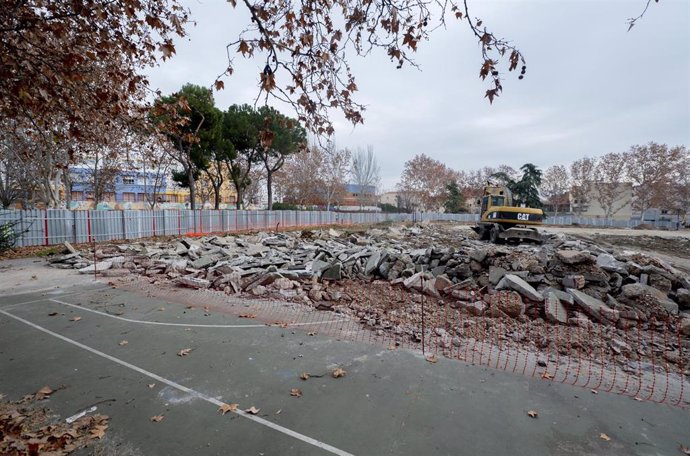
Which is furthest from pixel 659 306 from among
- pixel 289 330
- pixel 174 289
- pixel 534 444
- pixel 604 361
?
pixel 174 289

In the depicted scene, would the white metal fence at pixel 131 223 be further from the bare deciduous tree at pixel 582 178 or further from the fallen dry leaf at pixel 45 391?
the bare deciduous tree at pixel 582 178

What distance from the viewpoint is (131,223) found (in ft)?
68.5

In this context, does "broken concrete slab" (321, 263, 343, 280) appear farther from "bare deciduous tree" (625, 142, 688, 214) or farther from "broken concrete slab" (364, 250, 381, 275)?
"bare deciduous tree" (625, 142, 688, 214)

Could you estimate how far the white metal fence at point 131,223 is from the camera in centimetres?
1669

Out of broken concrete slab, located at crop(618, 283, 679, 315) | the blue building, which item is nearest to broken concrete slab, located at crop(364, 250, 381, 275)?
broken concrete slab, located at crop(618, 283, 679, 315)

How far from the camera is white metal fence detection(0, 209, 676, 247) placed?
1669cm

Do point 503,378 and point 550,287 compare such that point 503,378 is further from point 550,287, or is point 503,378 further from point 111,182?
point 111,182

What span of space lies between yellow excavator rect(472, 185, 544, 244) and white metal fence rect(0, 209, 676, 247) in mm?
20197

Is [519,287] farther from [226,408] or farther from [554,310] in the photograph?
[226,408]

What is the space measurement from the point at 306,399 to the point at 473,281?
6025mm

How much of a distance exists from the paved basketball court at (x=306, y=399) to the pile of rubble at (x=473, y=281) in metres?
1.98

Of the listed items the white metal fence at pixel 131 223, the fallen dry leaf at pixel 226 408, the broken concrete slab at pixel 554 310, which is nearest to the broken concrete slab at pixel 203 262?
the fallen dry leaf at pixel 226 408

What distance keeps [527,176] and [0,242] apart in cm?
6260

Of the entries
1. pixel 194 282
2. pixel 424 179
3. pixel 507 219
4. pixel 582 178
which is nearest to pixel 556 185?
pixel 582 178
